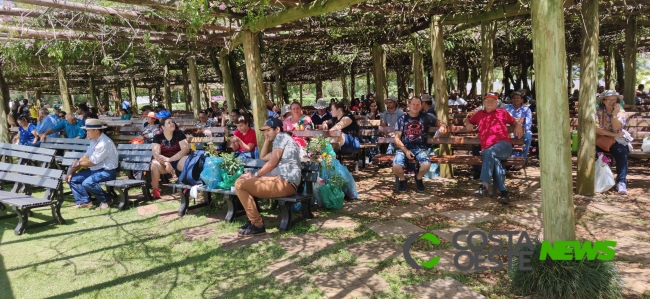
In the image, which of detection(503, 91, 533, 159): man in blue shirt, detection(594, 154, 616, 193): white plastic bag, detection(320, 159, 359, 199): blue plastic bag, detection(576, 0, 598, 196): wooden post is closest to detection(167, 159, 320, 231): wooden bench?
detection(320, 159, 359, 199): blue plastic bag

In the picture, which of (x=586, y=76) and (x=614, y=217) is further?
(x=586, y=76)

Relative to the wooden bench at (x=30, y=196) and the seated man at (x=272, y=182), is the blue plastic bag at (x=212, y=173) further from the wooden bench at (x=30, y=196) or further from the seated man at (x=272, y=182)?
the wooden bench at (x=30, y=196)

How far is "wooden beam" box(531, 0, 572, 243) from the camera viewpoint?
121 inches

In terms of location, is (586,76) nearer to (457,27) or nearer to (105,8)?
(457,27)

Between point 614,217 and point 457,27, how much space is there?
249 inches

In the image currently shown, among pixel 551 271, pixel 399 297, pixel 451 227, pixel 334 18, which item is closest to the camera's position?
pixel 551 271

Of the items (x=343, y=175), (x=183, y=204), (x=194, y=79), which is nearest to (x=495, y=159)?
(x=343, y=175)

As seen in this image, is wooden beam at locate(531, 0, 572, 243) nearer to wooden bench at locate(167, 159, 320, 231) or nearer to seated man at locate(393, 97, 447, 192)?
wooden bench at locate(167, 159, 320, 231)

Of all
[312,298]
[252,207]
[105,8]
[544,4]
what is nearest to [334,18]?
[105,8]

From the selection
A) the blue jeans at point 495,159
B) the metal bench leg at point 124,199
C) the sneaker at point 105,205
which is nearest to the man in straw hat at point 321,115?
the blue jeans at point 495,159

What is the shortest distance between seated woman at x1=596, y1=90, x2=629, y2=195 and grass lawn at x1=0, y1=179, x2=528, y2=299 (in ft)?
12.1

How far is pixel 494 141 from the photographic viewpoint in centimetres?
604

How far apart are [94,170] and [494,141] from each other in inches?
244

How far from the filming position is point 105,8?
583cm
